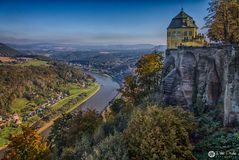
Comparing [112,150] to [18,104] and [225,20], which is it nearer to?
[225,20]

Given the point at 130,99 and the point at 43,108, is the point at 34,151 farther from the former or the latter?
the point at 43,108

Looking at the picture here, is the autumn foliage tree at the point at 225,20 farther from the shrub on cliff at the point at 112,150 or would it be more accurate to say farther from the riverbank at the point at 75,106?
the riverbank at the point at 75,106

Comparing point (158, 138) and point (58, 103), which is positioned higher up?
point (158, 138)

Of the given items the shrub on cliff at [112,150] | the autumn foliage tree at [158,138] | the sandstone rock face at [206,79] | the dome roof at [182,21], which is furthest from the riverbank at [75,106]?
the autumn foliage tree at [158,138]

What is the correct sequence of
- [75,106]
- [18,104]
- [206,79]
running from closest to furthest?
[206,79]
[18,104]
[75,106]

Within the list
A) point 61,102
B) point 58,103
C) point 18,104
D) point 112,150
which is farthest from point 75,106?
point 112,150

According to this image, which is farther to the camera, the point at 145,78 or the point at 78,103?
the point at 78,103
